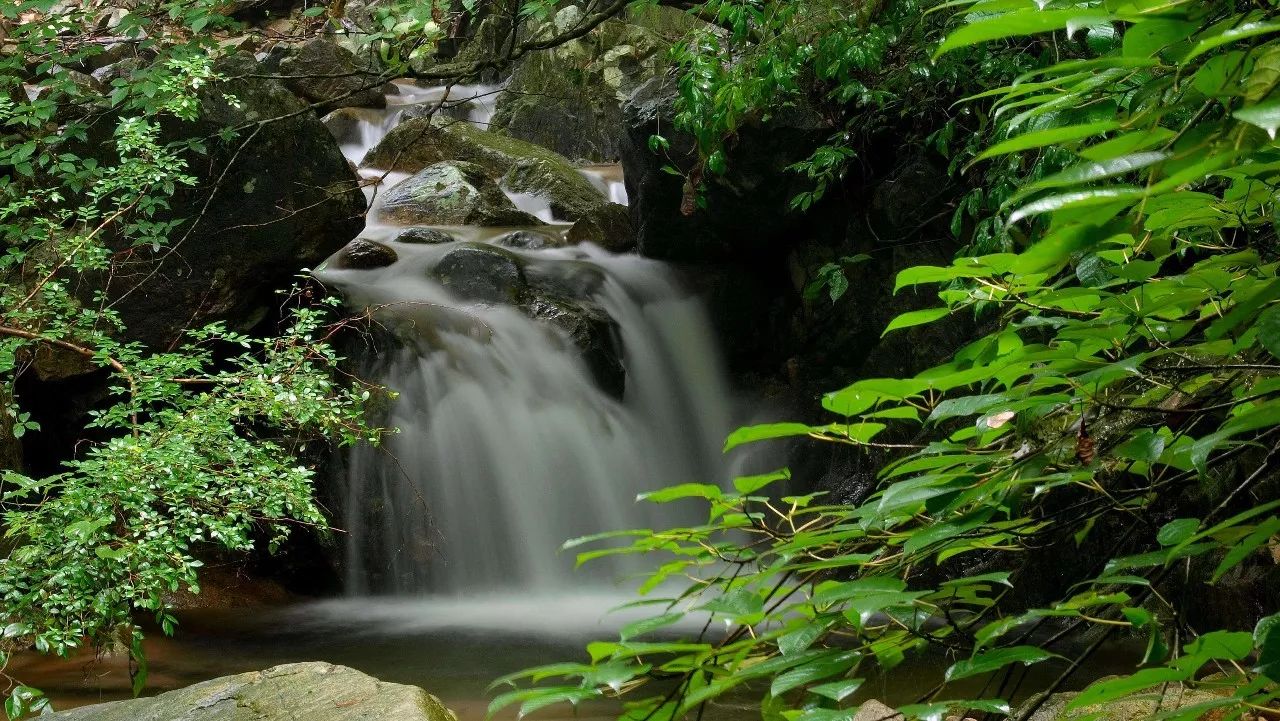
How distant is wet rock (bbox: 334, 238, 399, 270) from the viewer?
8375 millimetres

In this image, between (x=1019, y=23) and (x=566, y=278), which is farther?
(x=566, y=278)

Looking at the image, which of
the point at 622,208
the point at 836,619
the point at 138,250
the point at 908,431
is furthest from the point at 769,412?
the point at 836,619

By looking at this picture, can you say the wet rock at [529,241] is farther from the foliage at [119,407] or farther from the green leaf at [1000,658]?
the green leaf at [1000,658]

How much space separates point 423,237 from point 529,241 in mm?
1028

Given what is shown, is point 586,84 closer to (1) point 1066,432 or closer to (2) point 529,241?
(2) point 529,241

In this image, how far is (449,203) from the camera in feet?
33.2

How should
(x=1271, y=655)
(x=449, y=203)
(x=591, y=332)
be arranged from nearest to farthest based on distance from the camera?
(x=1271, y=655)
(x=591, y=332)
(x=449, y=203)

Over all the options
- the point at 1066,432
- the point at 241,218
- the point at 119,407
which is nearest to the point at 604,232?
the point at 241,218

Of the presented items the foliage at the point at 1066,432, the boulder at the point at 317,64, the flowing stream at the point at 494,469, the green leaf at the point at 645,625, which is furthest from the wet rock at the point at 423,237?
the green leaf at the point at 645,625

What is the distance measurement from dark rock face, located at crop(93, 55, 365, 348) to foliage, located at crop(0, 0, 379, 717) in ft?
0.74

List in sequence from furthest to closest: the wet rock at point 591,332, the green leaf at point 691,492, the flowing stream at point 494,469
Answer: the wet rock at point 591,332 → the flowing stream at point 494,469 → the green leaf at point 691,492

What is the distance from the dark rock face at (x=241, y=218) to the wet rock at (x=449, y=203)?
3238 mm

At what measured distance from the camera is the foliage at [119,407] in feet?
11.2

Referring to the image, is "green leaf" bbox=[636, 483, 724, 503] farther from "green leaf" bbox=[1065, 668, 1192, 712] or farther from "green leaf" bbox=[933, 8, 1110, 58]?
"green leaf" bbox=[933, 8, 1110, 58]
